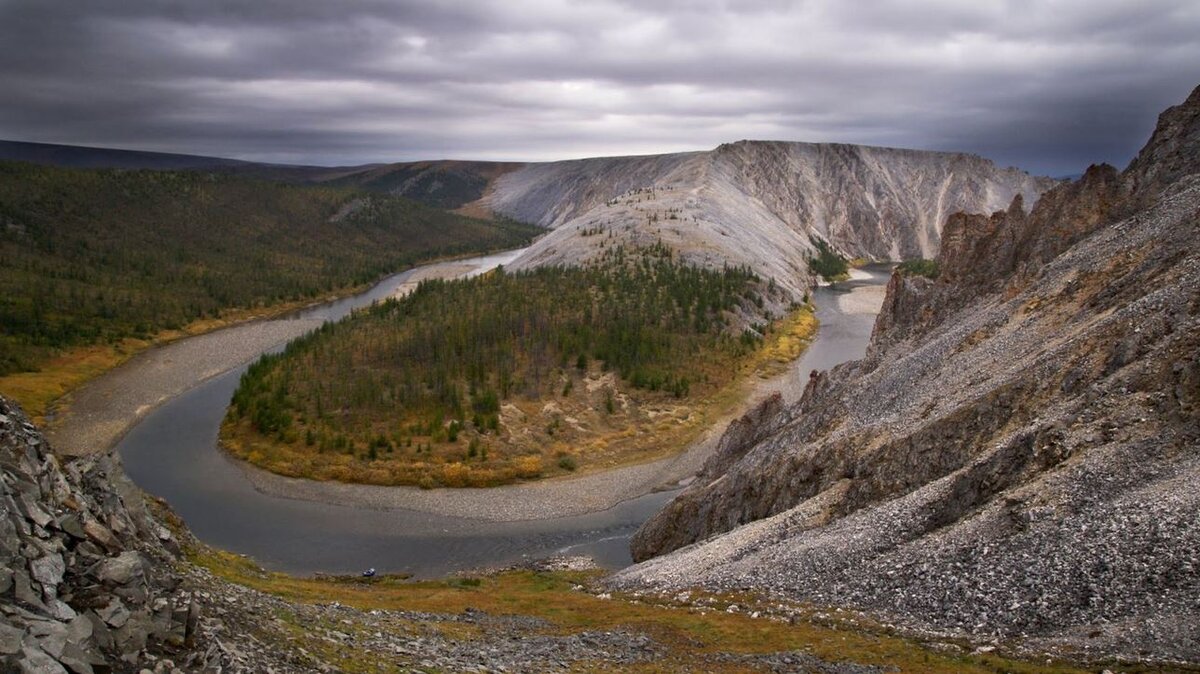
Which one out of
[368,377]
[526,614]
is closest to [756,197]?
[368,377]

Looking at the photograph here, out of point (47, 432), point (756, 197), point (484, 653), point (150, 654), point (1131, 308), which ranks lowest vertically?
point (47, 432)

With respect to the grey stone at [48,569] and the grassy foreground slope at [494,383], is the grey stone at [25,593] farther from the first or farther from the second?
the grassy foreground slope at [494,383]

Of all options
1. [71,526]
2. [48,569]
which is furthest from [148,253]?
[48,569]

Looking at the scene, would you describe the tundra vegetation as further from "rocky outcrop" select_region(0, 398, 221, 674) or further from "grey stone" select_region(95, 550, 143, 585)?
"grey stone" select_region(95, 550, 143, 585)

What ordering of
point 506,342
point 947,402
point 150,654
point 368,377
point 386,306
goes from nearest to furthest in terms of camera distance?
point 150,654 → point 947,402 → point 368,377 → point 506,342 → point 386,306

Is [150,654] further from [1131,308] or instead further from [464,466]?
[464,466]

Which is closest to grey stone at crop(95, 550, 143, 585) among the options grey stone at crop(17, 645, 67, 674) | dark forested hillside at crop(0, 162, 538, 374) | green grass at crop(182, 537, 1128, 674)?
grey stone at crop(17, 645, 67, 674)

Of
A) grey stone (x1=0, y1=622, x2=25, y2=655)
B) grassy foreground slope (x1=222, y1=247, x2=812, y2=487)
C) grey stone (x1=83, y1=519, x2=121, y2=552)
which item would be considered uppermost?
grey stone (x1=0, y1=622, x2=25, y2=655)

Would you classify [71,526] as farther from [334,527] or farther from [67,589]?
[334,527]
